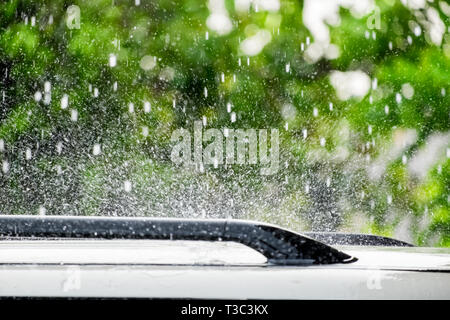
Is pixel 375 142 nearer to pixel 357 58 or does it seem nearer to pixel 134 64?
pixel 357 58

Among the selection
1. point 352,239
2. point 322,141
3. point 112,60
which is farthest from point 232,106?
point 352,239

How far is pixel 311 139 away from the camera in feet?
42.0

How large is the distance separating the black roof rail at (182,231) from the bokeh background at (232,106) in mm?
10049

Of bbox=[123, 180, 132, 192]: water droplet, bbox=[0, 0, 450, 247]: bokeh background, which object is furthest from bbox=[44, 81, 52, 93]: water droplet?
bbox=[123, 180, 132, 192]: water droplet

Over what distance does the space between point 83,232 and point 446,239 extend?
42.0ft

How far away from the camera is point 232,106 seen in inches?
483

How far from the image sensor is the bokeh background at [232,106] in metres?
11.0

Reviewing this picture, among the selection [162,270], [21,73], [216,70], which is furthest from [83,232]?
[216,70]

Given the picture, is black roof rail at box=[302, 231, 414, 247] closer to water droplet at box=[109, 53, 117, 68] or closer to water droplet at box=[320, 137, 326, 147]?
water droplet at box=[109, 53, 117, 68]
